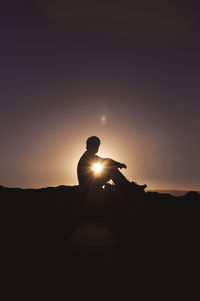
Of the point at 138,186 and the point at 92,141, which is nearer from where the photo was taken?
the point at 138,186

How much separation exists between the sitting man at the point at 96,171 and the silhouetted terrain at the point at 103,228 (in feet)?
1.18

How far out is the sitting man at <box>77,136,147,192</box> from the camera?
8766 mm

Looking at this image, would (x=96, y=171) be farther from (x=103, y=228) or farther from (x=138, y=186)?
(x=103, y=228)

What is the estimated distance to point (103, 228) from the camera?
810cm

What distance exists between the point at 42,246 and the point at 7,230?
4.88ft

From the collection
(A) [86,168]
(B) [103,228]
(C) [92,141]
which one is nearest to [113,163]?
(A) [86,168]

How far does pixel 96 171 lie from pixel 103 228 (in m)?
1.88

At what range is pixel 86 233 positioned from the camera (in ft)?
24.8

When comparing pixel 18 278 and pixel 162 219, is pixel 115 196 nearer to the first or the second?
pixel 162 219

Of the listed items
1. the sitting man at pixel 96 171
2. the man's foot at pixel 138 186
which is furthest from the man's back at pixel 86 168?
the man's foot at pixel 138 186

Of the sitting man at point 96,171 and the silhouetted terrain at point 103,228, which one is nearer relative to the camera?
the silhouetted terrain at point 103,228

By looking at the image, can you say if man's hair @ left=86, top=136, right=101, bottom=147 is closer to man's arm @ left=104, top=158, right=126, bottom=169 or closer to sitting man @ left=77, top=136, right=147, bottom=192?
sitting man @ left=77, top=136, right=147, bottom=192

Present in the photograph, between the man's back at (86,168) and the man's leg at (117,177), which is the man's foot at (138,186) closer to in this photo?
the man's leg at (117,177)

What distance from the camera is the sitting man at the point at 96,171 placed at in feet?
28.8
